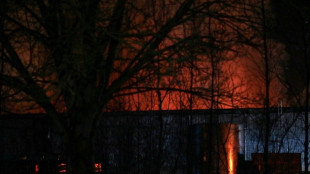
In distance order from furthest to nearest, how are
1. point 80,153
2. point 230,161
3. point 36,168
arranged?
point 230,161
point 36,168
point 80,153

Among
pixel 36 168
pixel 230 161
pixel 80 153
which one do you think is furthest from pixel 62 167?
pixel 230 161

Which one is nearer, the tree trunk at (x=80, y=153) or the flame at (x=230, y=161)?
the tree trunk at (x=80, y=153)

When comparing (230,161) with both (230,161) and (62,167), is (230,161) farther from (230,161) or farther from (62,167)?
(62,167)

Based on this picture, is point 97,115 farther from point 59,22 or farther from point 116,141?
point 116,141

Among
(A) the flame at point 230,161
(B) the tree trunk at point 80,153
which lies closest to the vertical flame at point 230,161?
(A) the flame at point 230,161

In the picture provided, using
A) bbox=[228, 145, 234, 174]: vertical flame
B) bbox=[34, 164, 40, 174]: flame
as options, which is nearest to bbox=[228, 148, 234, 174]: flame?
bbox=[228, 145, 234, 174]: vertical flame

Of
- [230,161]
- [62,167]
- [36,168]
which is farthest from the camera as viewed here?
[230,161]

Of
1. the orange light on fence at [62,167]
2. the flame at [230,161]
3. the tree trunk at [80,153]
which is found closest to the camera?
the tree trunk at [80,153]

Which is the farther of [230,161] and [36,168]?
[230,161]

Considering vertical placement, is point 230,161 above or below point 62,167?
above

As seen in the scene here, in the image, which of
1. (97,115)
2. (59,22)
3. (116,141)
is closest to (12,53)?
(59,22)

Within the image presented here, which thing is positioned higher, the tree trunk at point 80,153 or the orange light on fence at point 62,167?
the tree trunk at point 80,153

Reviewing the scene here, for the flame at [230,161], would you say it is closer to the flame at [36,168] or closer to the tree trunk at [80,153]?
the flame at [36,168]

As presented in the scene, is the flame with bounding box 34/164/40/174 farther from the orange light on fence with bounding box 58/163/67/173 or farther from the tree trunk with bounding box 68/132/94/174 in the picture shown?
the tree trunk with bounding box 68/132/94/174
